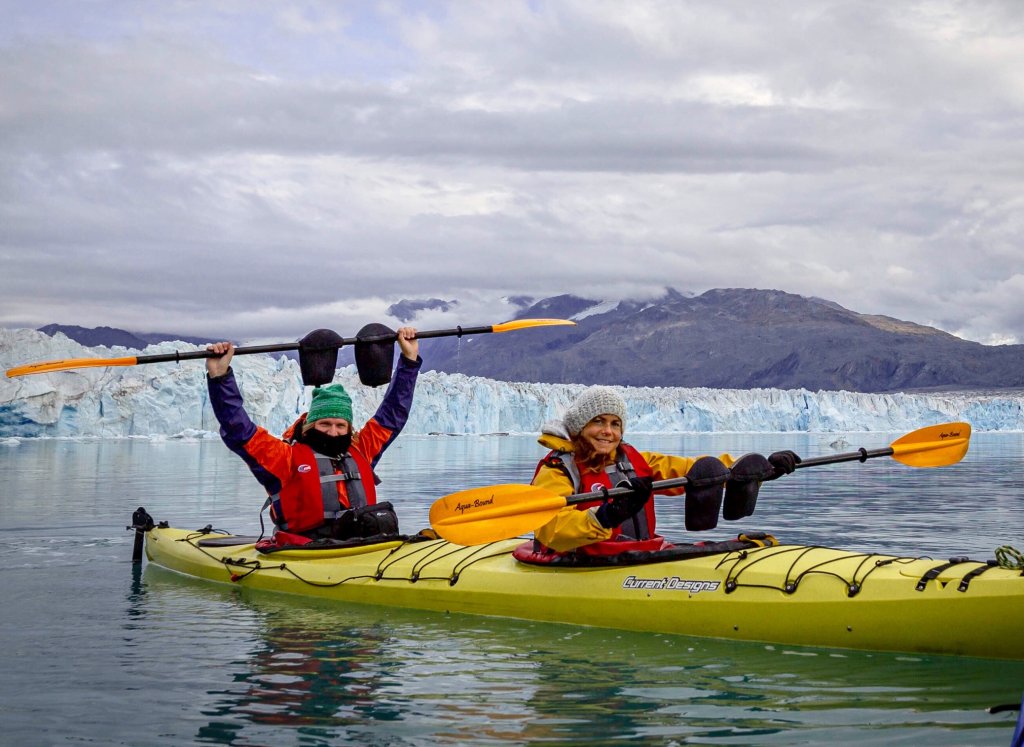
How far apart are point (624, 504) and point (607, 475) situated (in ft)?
1.56

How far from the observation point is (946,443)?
6.79 metres

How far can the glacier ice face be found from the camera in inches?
1706

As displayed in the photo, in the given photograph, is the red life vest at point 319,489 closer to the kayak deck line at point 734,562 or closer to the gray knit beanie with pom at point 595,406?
the kayak deck line at point 734,562

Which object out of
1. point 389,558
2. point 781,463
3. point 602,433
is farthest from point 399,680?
point 781,463

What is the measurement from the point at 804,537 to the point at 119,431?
1581 inches

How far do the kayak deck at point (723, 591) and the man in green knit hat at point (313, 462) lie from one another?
0.81 ft

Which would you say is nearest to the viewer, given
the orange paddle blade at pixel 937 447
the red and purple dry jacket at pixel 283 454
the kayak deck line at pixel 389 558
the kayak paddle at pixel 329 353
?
the orange paddle blade at pixel 937 447

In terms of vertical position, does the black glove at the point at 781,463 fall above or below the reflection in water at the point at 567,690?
above

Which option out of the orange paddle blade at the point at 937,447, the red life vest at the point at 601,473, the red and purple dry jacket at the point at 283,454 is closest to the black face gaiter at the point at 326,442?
the red and purple dry jacket at the point at 283,454

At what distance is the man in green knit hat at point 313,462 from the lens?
7.55 m

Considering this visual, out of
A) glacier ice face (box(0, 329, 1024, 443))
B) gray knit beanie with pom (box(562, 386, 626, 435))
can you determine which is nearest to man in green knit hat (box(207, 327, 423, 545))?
gray knit beanie with pom (box(562, 386, 626, 435))

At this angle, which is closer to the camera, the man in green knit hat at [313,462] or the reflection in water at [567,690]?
the reflection in water at [567,690]

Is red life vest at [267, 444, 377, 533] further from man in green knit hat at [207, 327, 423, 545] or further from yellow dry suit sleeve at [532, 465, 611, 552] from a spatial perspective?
yellow dry suit sleeve at [532, 465, 611, 552]

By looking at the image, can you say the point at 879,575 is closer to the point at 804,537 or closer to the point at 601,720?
the point at 601,720
